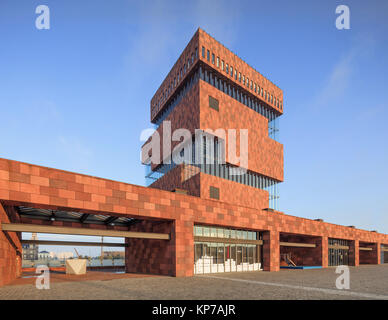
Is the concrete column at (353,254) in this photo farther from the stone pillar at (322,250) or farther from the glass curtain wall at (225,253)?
the glass curtain wall at (225,253)

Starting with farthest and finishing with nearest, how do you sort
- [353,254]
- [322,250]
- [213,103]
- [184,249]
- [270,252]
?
[353,254] < [213,103] < [322,250] < [270,252] < [184,249]

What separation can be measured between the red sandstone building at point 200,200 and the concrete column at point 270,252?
105 mm

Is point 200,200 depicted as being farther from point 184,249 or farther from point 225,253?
point 225,253

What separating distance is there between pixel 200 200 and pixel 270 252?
12010 mm

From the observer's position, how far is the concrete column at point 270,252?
31109 mm

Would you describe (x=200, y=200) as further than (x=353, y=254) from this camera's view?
No

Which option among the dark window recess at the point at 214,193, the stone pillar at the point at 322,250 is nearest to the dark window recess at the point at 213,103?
the dark window recess at the point at 214,193

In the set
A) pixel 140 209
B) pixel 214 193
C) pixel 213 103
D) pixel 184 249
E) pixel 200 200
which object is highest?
pixel 213 103

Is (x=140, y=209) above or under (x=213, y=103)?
under

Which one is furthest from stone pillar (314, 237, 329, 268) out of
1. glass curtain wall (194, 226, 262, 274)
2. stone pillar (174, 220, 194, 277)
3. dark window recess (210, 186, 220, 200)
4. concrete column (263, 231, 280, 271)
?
stone pillar (174, 220, 194, 277)

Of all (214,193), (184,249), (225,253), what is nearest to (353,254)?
(214,193)

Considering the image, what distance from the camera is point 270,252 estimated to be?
102ft

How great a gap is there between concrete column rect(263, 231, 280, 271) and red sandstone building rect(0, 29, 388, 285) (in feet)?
0.34
